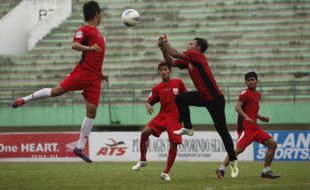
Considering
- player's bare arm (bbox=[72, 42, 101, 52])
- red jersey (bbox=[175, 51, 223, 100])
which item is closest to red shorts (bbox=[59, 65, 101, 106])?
player's bare arm (bbox=[72, 42, 101, 52])

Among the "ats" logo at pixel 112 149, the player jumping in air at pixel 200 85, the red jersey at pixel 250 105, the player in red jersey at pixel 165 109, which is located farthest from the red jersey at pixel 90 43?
the "ats" logo at pixel 112 149

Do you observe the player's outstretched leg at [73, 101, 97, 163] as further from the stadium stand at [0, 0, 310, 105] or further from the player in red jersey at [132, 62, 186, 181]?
the stadium stand at [0, 0, 310, 105]

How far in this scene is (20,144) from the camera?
1079 inches

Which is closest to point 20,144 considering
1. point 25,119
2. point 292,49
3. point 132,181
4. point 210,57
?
point 25,119

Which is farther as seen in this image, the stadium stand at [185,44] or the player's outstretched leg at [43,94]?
the stadium stand at [185,44]

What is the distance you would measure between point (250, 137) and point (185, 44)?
1831cm

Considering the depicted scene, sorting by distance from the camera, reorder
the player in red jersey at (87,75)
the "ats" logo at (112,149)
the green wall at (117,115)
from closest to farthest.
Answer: the player in red jersey at (87,75)
the "ats" logo at (112,149)
the green wall at (117,115)

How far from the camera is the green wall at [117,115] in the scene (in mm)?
28750

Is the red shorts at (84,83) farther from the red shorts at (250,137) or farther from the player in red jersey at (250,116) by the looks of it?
the red shorts at (250,137)

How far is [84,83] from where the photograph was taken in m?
12.4

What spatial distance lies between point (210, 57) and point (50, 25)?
847cm

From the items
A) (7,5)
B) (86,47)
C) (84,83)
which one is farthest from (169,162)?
(7,5)

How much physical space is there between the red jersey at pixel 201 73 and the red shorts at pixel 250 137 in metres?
1.89

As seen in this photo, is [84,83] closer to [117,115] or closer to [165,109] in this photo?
[165,109]
